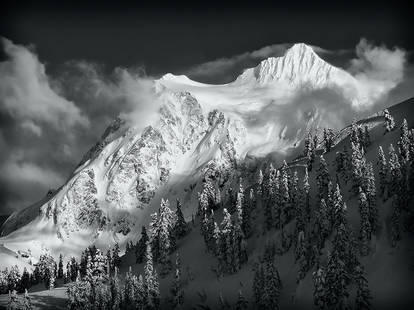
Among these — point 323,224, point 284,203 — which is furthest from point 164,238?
point 323,224

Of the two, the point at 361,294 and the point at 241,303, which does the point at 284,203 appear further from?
the point at 361,294

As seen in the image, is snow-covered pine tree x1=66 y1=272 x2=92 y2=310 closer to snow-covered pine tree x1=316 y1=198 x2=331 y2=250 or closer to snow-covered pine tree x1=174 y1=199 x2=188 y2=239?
snow-covered pine tree x1=316 y1=198 x2=331 y2=250

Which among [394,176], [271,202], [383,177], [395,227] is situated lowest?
[395,227]

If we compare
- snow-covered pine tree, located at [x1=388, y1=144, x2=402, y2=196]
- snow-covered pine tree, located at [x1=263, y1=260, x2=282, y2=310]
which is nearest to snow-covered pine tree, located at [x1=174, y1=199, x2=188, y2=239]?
snow-covered pine tree, located at [x1=263, y1=260, x2=282, y2=310]

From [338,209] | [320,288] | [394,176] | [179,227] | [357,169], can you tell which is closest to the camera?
[320,288]

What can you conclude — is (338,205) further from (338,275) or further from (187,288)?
(187,288)

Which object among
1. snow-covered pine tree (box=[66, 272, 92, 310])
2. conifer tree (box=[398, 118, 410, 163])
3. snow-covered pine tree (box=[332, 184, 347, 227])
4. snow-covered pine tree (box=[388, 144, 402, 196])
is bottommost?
snow-covered pine tree (box=[66, 272, 92, 310])

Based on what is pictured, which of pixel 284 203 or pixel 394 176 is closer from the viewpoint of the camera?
pixel 394 176

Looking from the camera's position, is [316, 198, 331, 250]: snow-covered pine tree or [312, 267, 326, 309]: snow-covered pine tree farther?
[316, 198, 331, 250]: snow-covered pine tree

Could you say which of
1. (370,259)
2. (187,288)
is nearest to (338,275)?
(370,259)
